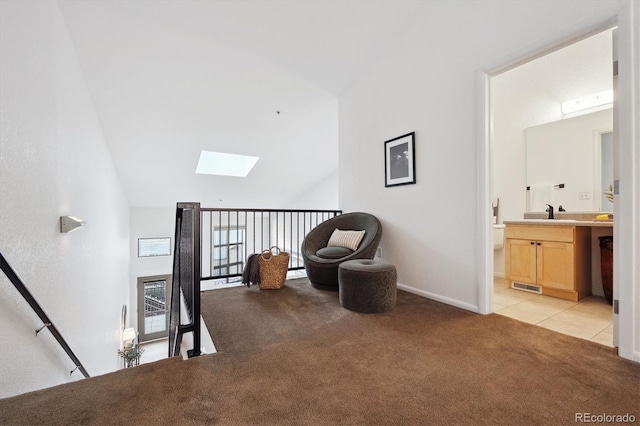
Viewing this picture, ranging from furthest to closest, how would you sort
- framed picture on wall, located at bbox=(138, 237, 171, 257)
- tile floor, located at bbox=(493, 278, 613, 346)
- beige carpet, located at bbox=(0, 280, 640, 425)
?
framed picture on wall, located at bbox=(138, 237, 171, 257), tile floor, located at bbox=(493, 278, 613, 346), beige carpet, located at bbox=(0, 280, 640, 425)

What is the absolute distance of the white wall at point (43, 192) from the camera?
1471mm

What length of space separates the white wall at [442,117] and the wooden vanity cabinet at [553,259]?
1.32 metres

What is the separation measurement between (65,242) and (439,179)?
366 cm

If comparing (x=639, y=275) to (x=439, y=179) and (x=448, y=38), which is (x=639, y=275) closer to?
(x=439, y=179)

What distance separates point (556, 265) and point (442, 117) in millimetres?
2144

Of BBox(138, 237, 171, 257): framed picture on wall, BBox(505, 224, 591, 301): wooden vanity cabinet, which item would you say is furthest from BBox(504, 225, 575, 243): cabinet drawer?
BBox(138, 237, 171, 257): framed picture on wall

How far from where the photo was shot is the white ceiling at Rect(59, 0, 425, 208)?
2830 mm

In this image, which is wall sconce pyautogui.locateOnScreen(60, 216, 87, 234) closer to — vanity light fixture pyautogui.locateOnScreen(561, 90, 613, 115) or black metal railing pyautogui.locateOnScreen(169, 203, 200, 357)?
black metal railing pyautogui.locateOnScreen(169, 203, 200, 357)

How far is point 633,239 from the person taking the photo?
5.55 ft

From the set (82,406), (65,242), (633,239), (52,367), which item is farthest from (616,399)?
(65,242)

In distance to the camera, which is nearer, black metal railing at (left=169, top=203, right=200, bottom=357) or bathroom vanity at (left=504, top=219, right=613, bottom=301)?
black metal railing at (left=169, top=203, right=200, bottom=357)

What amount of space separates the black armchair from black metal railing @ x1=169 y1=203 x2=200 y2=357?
1467mm

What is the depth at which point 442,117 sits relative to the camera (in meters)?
2.85

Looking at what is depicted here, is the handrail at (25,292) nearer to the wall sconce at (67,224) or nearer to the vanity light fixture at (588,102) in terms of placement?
the wall sconce at (67,224)
